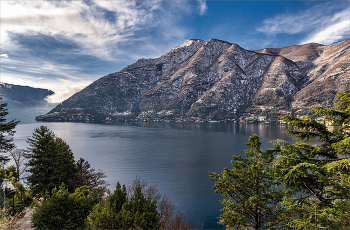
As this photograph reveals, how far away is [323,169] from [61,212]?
20.9m

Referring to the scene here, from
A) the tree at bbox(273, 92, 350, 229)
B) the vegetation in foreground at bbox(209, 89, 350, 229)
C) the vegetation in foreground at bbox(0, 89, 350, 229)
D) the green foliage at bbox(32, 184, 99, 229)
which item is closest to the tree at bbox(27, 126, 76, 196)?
the vegetation in foreground at bbox(0, 89, 350, 229)

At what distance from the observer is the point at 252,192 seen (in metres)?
13.7

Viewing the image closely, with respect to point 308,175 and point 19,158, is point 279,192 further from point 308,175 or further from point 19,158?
point 19,158

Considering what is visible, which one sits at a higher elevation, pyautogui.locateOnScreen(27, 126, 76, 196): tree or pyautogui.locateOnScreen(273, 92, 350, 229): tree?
pyautogui.locateOnScreen(273, 92, 350, 229): tree

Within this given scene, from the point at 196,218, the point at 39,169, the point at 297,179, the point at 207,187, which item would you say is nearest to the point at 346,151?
the point at 297,179

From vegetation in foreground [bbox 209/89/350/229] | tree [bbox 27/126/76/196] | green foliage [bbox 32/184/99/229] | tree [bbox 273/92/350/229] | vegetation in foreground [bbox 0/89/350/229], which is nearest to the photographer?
tree [bbox 273/92/350/229]

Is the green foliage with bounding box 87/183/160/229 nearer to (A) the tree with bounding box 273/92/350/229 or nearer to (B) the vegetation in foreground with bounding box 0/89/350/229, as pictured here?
(B) the vegetation in foreground with bounding box 0/89/350/229

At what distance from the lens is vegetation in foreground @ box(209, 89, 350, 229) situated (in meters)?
8.27

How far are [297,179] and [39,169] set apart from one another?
33785mm

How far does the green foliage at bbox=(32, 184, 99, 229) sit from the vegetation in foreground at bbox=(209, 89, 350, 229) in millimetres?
14134

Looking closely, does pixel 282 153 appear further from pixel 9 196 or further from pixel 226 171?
pixel 9 196

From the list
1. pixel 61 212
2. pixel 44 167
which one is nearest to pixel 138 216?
pixel 61 212

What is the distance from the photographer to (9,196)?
3334 cm

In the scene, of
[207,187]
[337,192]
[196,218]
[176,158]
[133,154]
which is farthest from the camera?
[133,154]
